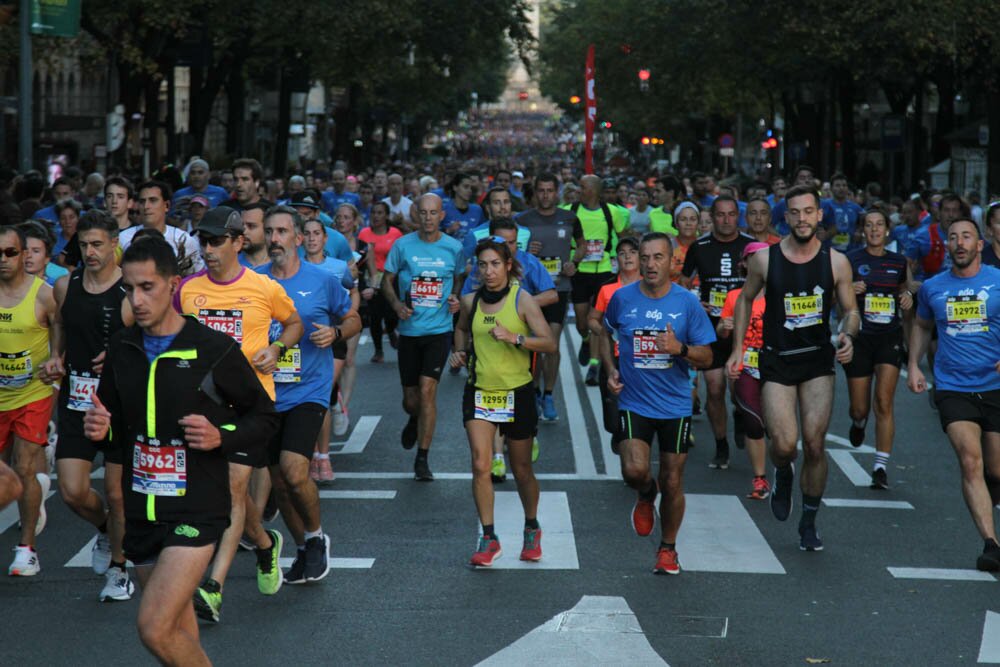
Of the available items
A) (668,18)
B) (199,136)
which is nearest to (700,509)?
(199,136)

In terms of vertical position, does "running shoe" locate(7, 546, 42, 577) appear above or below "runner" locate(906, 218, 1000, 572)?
below

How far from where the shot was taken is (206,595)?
26.2 feet

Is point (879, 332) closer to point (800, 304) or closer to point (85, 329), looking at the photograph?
point (800, 304)

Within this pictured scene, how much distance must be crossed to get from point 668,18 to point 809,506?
37541 mm

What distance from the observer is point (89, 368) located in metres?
8.90

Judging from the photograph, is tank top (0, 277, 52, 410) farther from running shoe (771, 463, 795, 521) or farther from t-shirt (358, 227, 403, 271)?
t-shirt (358, 227, 403, 271)

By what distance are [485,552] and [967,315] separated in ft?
9.80

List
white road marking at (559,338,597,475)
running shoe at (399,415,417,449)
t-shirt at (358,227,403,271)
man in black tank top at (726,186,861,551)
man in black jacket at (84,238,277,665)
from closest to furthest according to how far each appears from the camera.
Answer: man in black jacket at (84,238,277,665)
man in black tank top at (726,186,861,551)
running shoe at (399,415,417,449)
white road marking at (559,338,597,475)
t-shirt at (358,227,403,271)

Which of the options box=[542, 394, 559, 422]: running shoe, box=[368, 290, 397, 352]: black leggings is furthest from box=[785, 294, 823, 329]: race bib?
box=[368, 290, 397, 352]: black leggings

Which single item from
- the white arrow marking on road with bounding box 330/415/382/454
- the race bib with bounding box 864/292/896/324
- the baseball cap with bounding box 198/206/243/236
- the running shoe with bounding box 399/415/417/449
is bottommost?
the white arrow marking on road with bounding box 330/415/382/454

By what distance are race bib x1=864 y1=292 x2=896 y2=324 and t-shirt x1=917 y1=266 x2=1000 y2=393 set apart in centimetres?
232

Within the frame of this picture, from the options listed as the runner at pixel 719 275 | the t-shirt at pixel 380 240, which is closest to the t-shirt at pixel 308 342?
the runner at pixel 719 275

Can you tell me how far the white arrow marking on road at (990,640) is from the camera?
770cm

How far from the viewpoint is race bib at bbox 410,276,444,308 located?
12.6 meters
